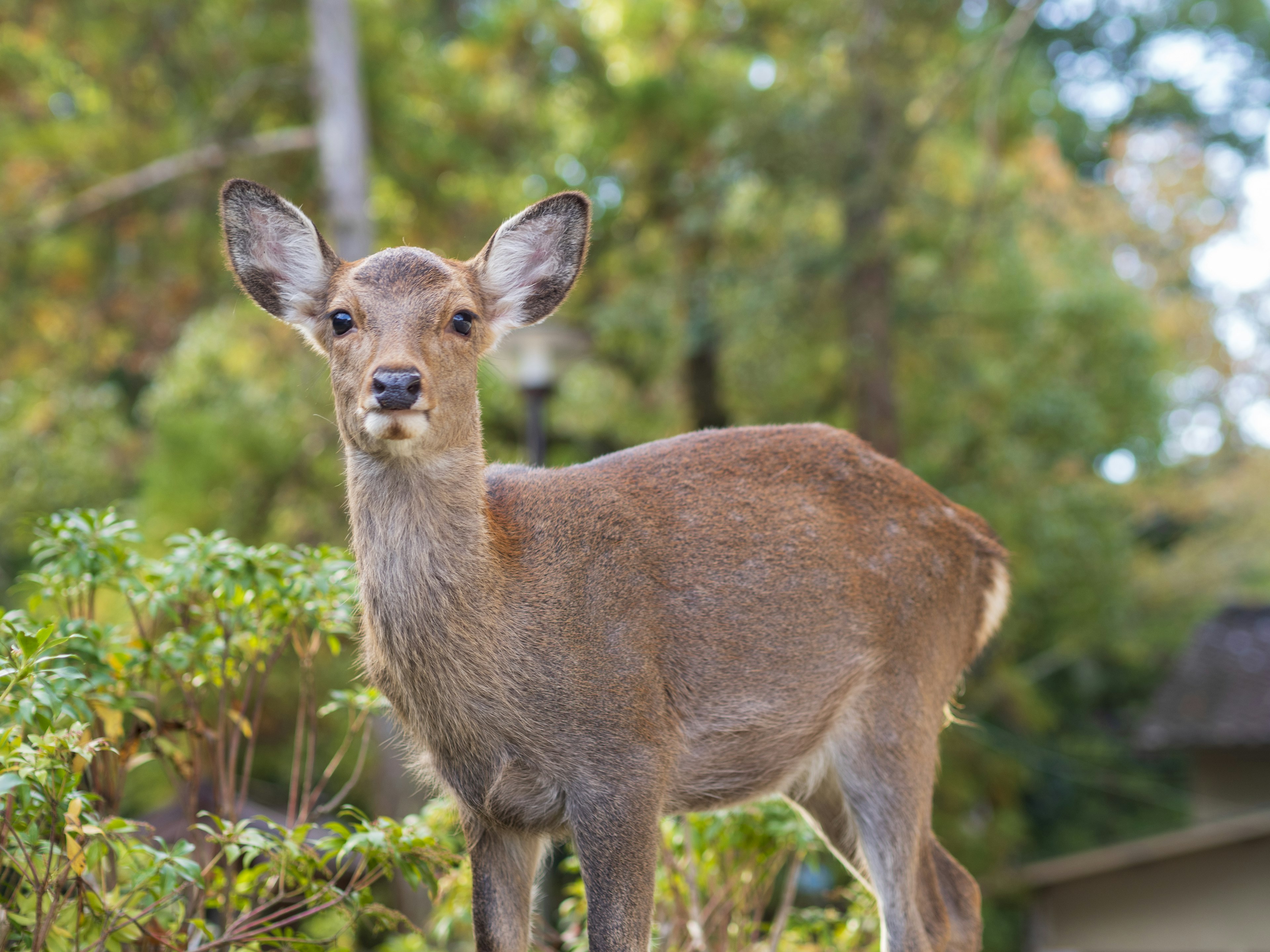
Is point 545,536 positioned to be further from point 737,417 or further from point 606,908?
point 737,417

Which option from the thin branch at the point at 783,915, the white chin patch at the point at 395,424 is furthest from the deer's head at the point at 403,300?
the thin branch at the point at 783,915

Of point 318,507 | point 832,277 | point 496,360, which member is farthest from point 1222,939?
point 318,507

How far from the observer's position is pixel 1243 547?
75.7 feet

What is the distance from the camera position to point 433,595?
3.25 metres

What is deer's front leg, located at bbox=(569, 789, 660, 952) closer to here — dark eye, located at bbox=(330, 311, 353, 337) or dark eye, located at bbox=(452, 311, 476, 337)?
dark eye, located at bbox=(452, 311, 476, 337)

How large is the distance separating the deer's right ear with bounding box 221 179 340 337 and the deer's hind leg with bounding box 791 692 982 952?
216 cm

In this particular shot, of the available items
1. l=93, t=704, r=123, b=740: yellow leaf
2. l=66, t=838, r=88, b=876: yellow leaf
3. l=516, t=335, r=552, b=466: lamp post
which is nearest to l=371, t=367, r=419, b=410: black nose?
l=66, t=838, r=88, b=876: yellow leaf

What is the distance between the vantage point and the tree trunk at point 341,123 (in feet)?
38.5

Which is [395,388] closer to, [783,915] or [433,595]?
[433,595]

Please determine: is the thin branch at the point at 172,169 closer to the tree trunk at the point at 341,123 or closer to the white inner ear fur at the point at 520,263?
the tree trunk at the point at 341,123

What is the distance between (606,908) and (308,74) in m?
11.9

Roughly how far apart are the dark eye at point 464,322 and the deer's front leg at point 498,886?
4.66ft

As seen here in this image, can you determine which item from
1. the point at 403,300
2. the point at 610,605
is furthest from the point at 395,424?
the point at 610,605

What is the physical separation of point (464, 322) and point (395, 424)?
1.66 ft
